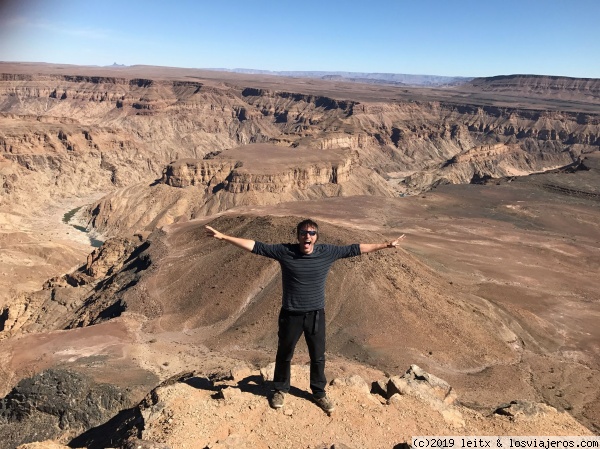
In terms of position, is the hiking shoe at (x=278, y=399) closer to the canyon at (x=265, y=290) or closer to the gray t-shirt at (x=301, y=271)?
the canyon at (x=265, y=290)

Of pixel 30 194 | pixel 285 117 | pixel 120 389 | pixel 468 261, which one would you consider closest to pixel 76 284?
pixel 120 389

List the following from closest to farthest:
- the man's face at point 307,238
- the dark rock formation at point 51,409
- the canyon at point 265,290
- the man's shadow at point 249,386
Result: the man's face at point 307,238 < the man's shadow at point 249,386 < the canyon at point 265,290 < the dark rock formation at point 51,409

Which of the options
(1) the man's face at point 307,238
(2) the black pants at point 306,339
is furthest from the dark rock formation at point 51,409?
(1) the man's face at point 307,238

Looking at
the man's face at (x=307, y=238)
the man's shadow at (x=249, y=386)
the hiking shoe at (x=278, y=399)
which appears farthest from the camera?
the man's shadow at (x=249, y=386)

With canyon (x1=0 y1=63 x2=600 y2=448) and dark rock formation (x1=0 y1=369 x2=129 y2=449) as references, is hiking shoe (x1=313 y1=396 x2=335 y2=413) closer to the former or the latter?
canyon (x1=0 y1=63 x2=600 y2=448)

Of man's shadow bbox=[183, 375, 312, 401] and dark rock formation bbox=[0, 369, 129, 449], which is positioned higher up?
man's shadow bbox=[183, 375, 312, 401]

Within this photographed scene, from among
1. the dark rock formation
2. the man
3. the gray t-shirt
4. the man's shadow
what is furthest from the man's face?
the dark rock formation

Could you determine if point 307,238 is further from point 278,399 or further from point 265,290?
point 265,290
